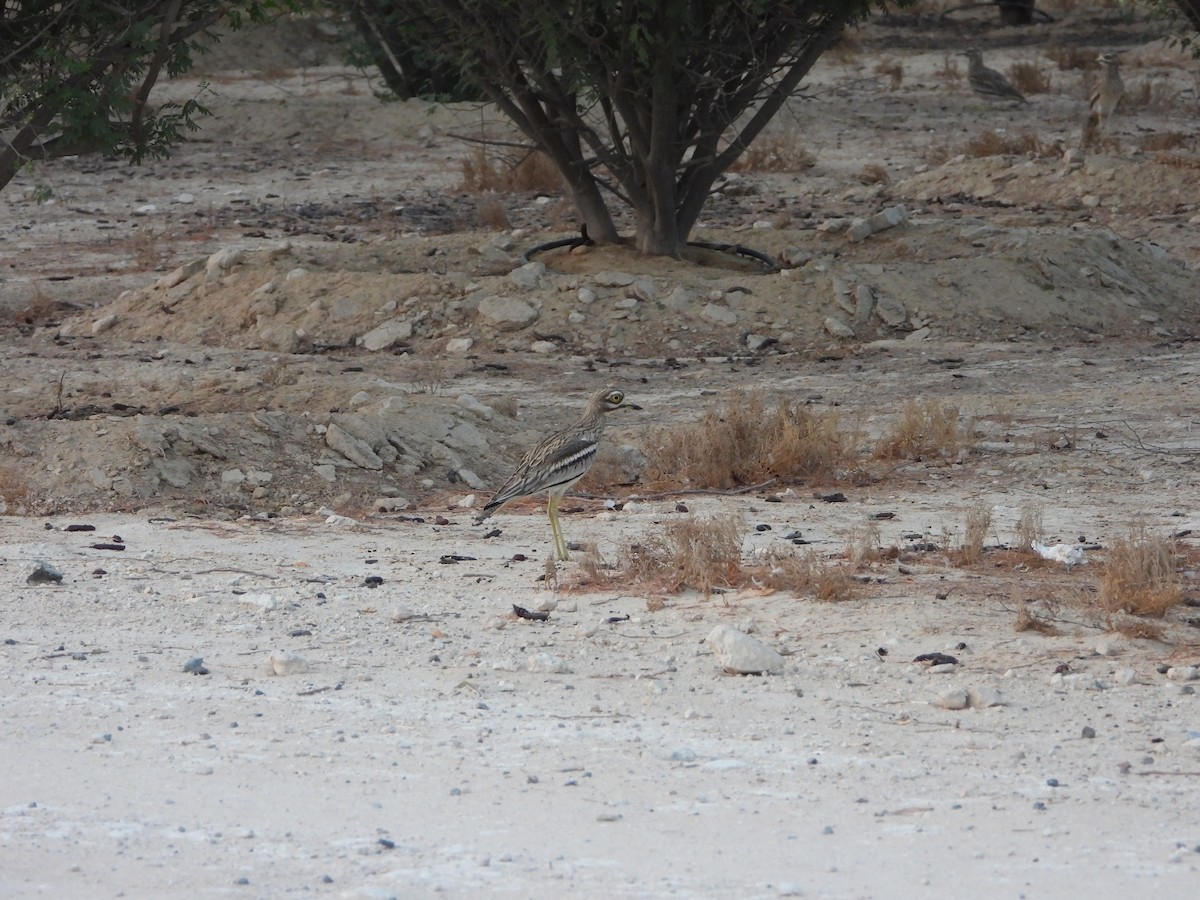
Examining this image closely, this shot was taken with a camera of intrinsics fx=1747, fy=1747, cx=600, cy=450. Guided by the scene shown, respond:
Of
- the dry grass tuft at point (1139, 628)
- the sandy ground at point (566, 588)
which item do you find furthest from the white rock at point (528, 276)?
the dry grass tuft at point (1139, 628)

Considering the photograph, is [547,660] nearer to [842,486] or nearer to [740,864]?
[740,864]

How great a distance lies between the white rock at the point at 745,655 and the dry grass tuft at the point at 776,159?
1545cm

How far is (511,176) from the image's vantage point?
64.8ft

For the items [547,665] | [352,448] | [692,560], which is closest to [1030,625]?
[692,560]

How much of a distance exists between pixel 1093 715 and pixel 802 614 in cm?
133

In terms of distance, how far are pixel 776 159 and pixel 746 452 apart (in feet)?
40.2

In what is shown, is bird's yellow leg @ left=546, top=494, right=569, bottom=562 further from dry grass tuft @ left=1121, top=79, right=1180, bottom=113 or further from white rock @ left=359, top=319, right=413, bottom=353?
dry grass tuft @ left=1121, top=79, right=1180, bottom=113

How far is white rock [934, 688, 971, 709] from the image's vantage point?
5254 millimetres

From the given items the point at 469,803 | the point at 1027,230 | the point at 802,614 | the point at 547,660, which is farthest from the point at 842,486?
the point at 1027,230

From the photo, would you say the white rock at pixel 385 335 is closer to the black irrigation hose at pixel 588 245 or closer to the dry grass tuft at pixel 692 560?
the black irrigation hose at pixel 588 245

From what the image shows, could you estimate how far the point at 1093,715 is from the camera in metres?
5.20

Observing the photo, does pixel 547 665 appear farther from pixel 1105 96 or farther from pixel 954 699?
pixel 1105 96

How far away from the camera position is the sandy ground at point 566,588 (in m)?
4.22

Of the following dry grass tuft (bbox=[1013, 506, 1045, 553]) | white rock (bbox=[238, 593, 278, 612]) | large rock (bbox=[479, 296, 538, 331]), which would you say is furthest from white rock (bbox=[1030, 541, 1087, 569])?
large rock (bbox=[479, 296, 538, 331])
